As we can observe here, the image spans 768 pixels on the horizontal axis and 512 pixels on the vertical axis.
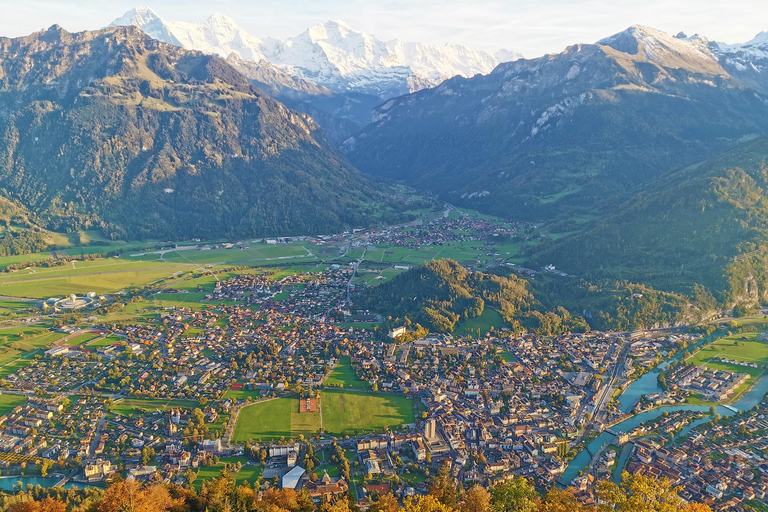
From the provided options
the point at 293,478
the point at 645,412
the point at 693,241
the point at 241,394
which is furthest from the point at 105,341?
the point at 693,241

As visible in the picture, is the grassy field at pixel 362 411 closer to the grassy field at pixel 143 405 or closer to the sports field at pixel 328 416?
the sports field at pixel 328 416

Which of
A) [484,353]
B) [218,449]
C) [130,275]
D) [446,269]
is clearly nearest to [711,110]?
[446,269]

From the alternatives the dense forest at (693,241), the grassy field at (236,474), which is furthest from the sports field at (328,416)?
the dense forest at (693,241)

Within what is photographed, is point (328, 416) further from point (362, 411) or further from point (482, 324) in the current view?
point (482, 324)

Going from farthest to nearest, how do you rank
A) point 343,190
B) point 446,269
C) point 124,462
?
point 343,190 < point 446,269 < point 124,462

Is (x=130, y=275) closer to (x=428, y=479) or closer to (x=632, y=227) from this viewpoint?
(x=428, y=479)

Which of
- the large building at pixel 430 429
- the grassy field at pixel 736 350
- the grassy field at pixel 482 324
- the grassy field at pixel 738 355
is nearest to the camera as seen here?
the large building at pixel 430 429

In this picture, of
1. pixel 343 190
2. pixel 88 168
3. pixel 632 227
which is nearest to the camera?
pixel 632 227
